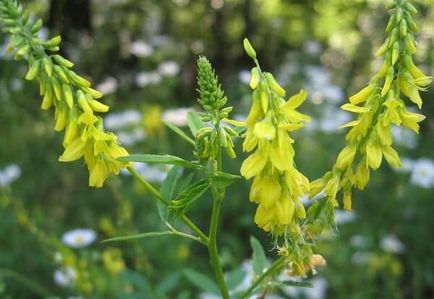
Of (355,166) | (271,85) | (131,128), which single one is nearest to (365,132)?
(355,166)

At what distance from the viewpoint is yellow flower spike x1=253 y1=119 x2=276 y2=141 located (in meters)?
1.20

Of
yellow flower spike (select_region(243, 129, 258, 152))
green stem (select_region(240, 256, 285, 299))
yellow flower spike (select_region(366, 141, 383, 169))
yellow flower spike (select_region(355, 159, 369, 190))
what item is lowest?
green stem (select_region(240, 256, 285, 299))

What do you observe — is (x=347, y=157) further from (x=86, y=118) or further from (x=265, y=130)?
(x=86, y=118)

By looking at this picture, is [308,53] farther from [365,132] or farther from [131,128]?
[365,132]

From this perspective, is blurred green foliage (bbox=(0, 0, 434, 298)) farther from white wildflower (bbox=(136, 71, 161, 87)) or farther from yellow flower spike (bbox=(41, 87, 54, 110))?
yellow flower spike (bbox=(41, 87, 54, 110))

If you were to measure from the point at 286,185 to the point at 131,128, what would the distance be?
3.24 meters

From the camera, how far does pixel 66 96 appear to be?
1.34m

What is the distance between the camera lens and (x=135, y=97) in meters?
6.01

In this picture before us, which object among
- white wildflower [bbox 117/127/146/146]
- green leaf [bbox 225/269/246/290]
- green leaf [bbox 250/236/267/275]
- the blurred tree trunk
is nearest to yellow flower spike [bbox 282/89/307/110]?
green leaf [bbox 250/236/267/275]

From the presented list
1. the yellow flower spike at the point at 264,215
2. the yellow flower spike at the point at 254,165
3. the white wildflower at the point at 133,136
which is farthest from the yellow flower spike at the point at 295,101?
the white wildflower at the point at 133,136

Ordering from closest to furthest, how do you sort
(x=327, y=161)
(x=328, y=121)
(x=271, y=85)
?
(x=271, y=85) → (x=327, y=161) → (x=328, y=121)

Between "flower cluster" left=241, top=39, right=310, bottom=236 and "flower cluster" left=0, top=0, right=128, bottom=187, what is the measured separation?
Result: 0.31 meters

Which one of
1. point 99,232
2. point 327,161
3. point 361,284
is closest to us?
point 361,284

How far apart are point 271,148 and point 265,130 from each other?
0.06 m
